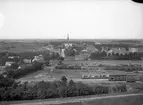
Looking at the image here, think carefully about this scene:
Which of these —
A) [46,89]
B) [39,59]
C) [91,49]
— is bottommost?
[46,89]

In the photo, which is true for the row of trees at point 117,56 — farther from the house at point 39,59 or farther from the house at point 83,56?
the house at point 39,59

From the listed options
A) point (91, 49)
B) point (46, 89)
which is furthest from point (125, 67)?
point (46, 89)

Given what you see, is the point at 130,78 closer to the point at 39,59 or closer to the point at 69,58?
the point at 69,58

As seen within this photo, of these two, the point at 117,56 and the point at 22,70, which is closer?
the point at 22,70

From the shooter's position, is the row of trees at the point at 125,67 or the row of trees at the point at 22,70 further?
the row of trees at the point at 125,67

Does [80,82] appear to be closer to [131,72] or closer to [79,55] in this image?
[79,55]

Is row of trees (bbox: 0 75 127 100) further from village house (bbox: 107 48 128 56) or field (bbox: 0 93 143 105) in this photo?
village house (bbox: 107 48 128 56)

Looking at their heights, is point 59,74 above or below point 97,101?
above

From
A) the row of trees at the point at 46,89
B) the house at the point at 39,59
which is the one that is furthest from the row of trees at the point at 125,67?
the house at the point at 39,59

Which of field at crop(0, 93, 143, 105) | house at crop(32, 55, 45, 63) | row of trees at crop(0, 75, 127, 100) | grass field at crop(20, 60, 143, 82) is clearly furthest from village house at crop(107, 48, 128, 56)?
house at crop(32, 55, 45, 63)
